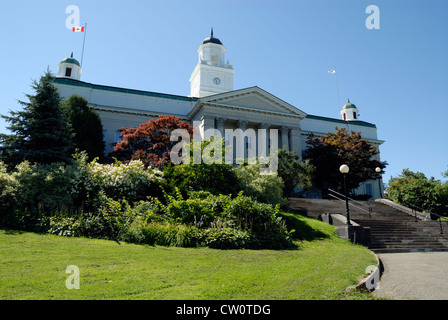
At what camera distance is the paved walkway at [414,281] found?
5.75 meters

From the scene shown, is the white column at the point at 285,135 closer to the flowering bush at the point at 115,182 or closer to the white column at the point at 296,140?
the white column at the point at 296,140

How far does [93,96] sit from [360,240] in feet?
105

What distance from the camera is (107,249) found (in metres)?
8.69

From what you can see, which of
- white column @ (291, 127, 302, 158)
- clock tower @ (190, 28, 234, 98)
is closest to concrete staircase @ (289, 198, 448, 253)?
white column @ (291, 127, 302, 158)

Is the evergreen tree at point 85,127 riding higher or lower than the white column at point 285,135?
lower


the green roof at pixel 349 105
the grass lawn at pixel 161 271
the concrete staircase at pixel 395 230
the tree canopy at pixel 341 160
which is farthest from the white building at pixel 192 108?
the grass lawn at pixel 161 271

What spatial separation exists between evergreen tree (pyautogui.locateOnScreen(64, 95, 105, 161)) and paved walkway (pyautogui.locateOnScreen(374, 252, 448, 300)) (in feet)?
78.4

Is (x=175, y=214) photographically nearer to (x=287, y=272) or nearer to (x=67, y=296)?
(x=287, y=272)

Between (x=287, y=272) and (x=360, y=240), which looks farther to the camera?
(x=360, y=240)

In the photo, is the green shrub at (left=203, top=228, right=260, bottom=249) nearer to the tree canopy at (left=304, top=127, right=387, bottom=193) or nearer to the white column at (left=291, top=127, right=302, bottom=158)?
the tree canopy at (left=304, top=127, right=387, bottom=193)

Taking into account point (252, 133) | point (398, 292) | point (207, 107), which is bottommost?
point (398, 292)

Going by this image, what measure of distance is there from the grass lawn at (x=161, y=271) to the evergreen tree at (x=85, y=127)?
15.7 meters

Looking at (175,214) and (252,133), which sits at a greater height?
(252,133)
